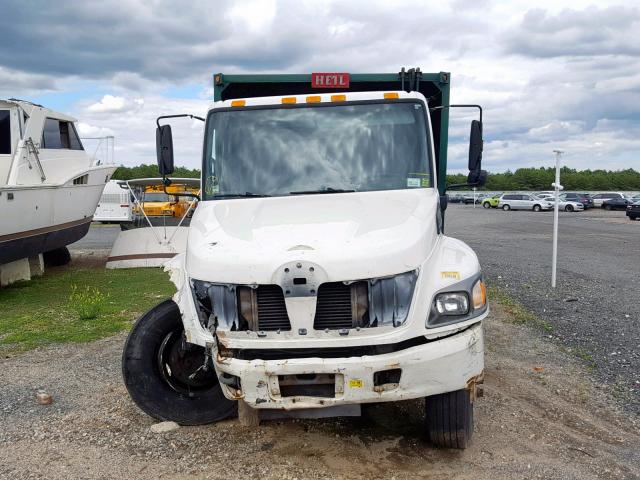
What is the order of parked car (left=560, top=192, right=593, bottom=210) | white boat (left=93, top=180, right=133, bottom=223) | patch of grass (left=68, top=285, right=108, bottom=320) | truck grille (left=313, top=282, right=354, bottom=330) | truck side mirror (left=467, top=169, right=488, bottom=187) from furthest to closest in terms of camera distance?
parked car (left=560, top=192, right=593, bottom=210), white boat (left=93, top=180, right=133, bottom=223), patch of grass (left=68, top=285, right=108, bottom=320), truck side mirror (left=467, top=169, right=488, bottom=187), truck grille (left=313, top=282, right=354, bottom=330)

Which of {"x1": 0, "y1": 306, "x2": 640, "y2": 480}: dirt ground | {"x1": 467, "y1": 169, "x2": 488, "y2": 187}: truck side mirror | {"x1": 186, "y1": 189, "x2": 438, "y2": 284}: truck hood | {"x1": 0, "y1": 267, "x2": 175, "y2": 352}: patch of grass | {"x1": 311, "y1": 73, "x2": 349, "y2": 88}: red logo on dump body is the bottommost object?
{"x1": 0, "y1": 267, "x2": 175, "y2": 352}: patch of grass

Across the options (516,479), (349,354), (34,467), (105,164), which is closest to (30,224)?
(105,164)

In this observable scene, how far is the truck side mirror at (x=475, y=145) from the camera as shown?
18.7 feet

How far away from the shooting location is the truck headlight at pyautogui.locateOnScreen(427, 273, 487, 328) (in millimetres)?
3846

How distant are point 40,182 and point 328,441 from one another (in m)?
9.08

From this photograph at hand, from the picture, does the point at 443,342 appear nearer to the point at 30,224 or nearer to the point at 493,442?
the point at 493,442

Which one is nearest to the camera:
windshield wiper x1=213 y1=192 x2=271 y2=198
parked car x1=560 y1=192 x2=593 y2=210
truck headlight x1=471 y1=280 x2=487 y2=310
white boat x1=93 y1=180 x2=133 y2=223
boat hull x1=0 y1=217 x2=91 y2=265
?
truck headlight x1=471 y1=280 x2=487 y2=310

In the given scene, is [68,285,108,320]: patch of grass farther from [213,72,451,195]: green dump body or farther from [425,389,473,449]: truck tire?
[425,389,473,449]: truck tire

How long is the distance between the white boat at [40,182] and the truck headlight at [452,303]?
8.21 m

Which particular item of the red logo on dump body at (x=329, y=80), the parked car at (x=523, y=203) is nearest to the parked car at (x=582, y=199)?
the parked car at (x=523, y=203)

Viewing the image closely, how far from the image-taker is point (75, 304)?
376 inches

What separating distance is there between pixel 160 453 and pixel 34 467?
786mm

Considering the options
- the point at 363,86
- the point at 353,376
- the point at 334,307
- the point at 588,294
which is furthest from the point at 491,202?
the point at 353,376

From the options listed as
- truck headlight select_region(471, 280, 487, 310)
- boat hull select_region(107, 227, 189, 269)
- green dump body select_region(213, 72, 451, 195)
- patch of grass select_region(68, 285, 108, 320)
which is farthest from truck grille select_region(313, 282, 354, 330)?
boat hull select_region(107, 227, 189, 269)
